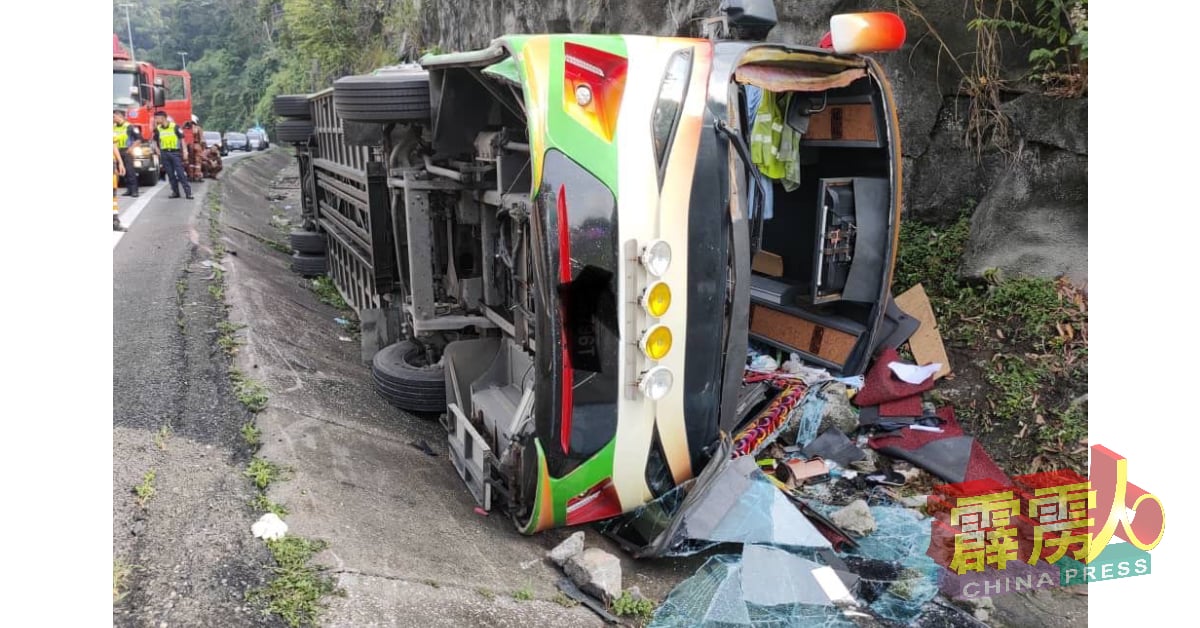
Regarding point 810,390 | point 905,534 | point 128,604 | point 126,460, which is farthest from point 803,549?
point 126,460

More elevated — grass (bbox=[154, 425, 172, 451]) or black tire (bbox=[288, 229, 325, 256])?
black tire (bbox=[288, 229, 325, 256])

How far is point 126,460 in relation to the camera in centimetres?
326

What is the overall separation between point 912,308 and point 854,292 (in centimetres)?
59

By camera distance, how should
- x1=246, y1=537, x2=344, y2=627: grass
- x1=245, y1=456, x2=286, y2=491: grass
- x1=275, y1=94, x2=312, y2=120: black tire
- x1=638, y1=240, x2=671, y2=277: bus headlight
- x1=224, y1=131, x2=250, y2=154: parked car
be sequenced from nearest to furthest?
x1=246, y1=537, x2=344, y2=627: grass → x1=638, y1=240, x2=671, y2=277: bus headlight → x1=245, y1=456, x2=286, y2=491: grass → x1=275, y1=94, x2=312, y2=120: black tire → x1=224, y1=131, x2=250, y2=154: parked car

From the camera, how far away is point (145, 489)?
303 cm

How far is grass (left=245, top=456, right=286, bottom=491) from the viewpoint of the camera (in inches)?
127

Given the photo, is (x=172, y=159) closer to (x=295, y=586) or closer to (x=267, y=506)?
(x=267, y=506)

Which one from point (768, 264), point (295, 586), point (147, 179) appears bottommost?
point (295, 586)

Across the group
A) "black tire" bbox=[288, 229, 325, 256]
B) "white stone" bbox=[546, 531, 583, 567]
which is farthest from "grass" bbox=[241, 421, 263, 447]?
"black tire" bbox=[288, 229, 325, 256]

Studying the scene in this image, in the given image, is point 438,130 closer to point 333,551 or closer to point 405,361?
point 405,361

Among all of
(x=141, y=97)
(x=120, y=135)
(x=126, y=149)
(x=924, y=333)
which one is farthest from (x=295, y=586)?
(x=141, y=97)

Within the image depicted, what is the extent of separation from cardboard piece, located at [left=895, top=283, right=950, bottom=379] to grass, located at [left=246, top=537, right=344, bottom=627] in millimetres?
3485

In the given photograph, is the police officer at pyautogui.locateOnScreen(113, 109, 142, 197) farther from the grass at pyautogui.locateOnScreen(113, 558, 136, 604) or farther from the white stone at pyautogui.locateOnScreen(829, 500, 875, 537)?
the white stone at pyautogui.locateOnScreen(829, 500, 875, 537)

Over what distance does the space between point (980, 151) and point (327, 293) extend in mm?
6102
